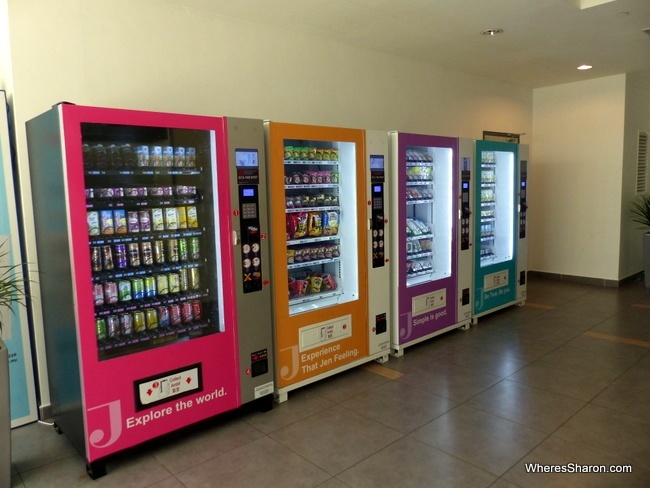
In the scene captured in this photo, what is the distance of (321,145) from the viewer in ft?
13.0

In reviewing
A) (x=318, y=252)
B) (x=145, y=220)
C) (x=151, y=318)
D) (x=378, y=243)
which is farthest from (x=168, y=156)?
(x=378, y=243)

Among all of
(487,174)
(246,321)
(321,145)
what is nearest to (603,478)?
(246,321)

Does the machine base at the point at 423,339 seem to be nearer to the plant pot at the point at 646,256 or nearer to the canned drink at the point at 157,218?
the canned drink at the point at 157,218

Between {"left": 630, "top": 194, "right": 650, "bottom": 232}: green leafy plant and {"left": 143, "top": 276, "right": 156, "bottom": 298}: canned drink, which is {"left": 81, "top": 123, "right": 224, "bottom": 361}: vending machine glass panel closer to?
{"left": 143, "top": 276, "right": 156, "bottom": 298}: canned drink

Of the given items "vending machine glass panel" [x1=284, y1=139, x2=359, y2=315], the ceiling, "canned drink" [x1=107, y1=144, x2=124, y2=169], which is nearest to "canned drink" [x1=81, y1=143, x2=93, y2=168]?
"canned drink" [x1=107, y1=144, x2=124, y2=169]

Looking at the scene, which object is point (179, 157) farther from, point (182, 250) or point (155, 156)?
point (182, 250)

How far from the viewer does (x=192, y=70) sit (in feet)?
12.3

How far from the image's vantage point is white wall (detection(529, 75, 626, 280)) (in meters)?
6.81

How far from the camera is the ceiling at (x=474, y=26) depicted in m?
3.82

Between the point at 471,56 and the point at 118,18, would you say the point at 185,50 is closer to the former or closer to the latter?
the point at 118,18

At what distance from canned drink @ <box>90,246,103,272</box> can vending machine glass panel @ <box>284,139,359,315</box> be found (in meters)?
1.33

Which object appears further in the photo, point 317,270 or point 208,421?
point 317,270

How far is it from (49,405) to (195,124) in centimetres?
220

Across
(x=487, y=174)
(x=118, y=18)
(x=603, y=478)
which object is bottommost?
(x=603, y=478)
